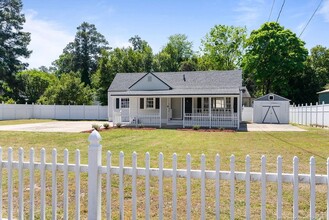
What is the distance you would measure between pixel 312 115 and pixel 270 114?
618cm

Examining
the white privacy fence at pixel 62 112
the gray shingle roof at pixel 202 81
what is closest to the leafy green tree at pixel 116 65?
the white privacy fence at pixel 62 112

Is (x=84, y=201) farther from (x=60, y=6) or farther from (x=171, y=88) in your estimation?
(x=171, y=88)

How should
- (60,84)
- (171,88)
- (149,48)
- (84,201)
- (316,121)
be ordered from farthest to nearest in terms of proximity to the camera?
(149,48)
(60,84)
(171,88)
(316,121)
(84,201)

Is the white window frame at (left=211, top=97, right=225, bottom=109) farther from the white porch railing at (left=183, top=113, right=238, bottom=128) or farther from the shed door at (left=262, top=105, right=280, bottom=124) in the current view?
the shed door at (left=262, top=105, right=280, bottom=124)

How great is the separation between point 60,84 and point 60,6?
25544mm

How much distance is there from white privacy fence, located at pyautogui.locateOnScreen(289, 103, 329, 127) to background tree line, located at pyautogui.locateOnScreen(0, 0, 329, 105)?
1259 centimetres

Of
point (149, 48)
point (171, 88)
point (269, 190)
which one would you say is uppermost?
point (149, 48)

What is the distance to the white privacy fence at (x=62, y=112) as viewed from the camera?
34844 millimetres

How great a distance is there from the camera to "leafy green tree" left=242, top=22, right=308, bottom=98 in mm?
39625

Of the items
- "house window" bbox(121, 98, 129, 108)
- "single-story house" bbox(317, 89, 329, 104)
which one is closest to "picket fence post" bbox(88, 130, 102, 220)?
"house window" bbox(121, 98, 129, 108)

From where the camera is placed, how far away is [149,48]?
4656cm

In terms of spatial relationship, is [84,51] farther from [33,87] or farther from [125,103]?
[125,103]

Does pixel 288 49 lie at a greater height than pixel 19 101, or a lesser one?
greater

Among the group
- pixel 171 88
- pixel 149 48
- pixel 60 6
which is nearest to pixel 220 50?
pixel 149 48
